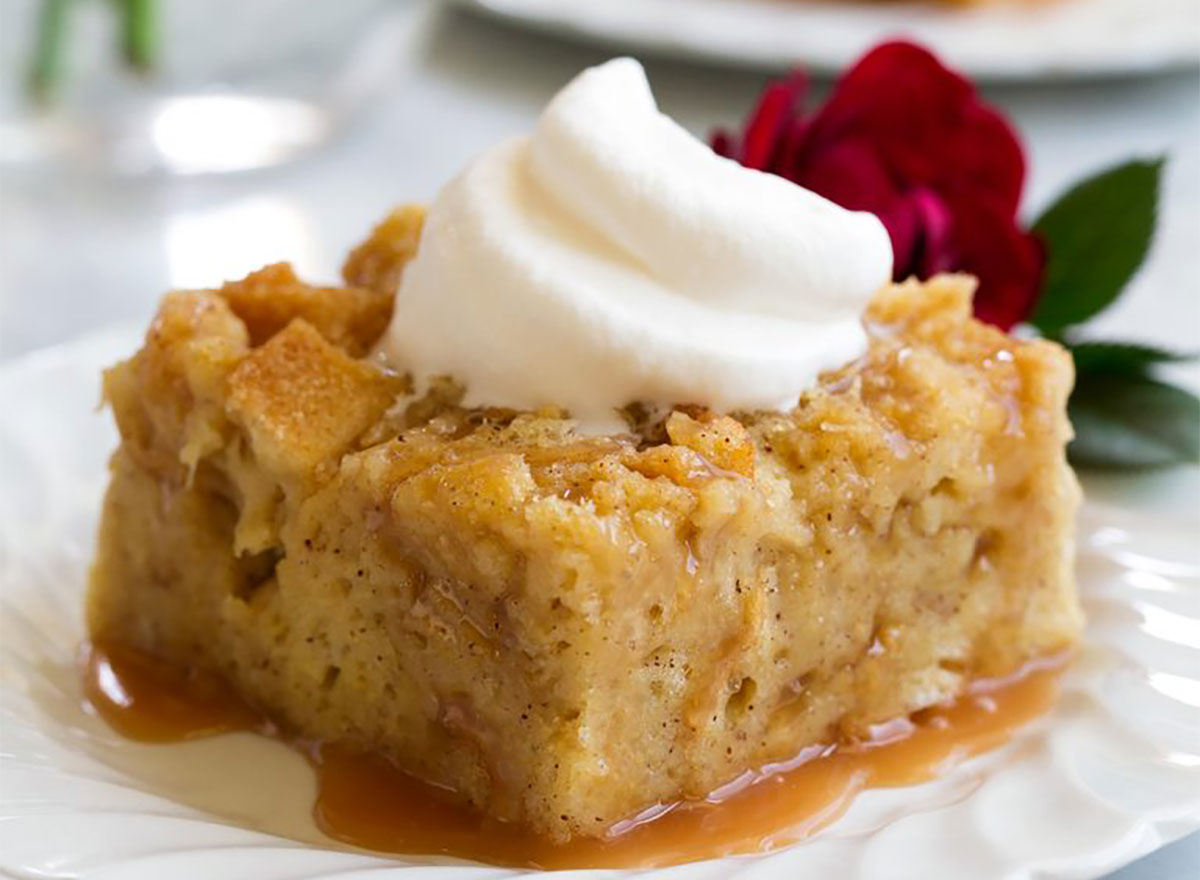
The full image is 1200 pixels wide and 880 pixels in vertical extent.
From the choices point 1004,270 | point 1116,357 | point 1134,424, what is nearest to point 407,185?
point 1004,270

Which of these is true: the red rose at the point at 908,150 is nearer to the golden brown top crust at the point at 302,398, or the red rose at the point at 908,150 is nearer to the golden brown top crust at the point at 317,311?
the golden brown top crust at the point at 317,311

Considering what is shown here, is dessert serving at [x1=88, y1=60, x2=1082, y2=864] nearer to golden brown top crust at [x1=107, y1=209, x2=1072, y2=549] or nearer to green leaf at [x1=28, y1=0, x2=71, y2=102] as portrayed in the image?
golden brown top crust at [x1=107, y1=209, x2=1072, y2=549]

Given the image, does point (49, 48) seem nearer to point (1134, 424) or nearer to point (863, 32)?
point (863, 32)

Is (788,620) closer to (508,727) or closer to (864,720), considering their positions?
(864,720)

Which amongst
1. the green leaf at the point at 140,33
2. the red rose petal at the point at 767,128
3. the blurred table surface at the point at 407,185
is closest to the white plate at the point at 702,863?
the red rose petal at the point at 767,128

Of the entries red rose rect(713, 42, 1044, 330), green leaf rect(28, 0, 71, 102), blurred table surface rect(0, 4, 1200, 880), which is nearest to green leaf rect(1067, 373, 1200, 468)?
red rose rect(713, 42, 1044, 330)

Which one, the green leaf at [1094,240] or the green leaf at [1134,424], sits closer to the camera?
the green leaf at [1134,424]
